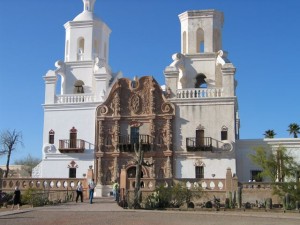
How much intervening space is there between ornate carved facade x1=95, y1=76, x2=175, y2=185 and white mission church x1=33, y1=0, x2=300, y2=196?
0.27ft

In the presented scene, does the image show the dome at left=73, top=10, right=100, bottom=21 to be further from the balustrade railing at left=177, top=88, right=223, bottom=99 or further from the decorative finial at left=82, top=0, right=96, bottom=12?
the balustrade railing at left=177, top=88, right=223, bottom=99

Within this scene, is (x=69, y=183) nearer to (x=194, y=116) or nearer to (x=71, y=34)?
(x=194, y=116)

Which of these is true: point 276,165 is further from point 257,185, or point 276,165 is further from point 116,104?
point 116,104

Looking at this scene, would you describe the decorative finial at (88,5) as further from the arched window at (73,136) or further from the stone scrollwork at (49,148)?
the stone scrollwork at (49,148)

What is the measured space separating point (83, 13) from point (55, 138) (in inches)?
484

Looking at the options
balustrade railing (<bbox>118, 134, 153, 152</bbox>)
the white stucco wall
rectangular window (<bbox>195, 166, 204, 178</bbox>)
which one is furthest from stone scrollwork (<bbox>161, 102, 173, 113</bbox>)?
rectangular window (<bbox>195, 166, 204, 178</bbox>)

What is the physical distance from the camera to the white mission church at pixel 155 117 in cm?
3684

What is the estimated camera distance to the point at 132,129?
38688mm

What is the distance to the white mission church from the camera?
36844 mm

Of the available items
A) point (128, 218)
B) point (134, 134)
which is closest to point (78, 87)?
point (134, 134)

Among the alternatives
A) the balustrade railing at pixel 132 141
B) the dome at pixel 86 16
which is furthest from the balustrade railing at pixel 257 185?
the dome at pixel 86 16

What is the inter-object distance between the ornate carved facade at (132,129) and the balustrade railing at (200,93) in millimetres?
1339

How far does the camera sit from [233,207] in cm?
2503

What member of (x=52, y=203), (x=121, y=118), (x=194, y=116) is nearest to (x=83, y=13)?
(x=121, y=118)
